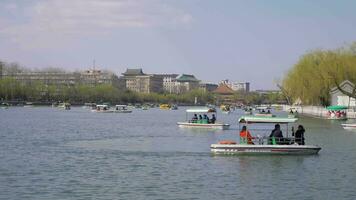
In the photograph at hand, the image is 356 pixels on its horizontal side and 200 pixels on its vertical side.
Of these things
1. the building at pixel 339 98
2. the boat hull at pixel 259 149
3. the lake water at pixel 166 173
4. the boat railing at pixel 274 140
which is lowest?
the lake water at pixel 166 173

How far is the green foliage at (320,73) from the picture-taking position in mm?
92375

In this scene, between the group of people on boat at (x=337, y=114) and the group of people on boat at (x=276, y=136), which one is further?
the group of people on boat at (x=337, y=114)

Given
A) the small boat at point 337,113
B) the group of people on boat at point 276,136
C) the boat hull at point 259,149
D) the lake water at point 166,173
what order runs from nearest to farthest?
the lake water at point 166,173, the boat hull at point 259,149, the group of people on boat at point 276,136, the small boat at point 337,113

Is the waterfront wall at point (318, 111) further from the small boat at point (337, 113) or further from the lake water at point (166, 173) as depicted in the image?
the lake water at point (166, 173)

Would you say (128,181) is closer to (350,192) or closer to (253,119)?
(350,192)

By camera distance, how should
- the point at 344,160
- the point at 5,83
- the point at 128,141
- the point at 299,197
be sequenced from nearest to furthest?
the point at 299,197 < the point at 344,160 < the point at 128,141 < the point at 5,83

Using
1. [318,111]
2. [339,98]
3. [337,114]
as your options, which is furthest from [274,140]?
[339,98]

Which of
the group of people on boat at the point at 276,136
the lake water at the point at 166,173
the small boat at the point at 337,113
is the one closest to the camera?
the lake water at the point at 166,173

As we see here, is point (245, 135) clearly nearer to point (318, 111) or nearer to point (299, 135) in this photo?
point (299, 135)

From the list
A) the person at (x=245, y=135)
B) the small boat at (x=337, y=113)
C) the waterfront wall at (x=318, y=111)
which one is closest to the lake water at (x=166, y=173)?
the person at (x=245, y=135)

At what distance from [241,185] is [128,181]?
14.6ft

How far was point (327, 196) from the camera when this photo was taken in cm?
2177

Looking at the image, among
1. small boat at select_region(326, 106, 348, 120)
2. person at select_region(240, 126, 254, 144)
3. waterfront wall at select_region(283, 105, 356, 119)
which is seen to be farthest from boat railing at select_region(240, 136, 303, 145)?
waterfront wall at select_region(283, 105, 356, 119)

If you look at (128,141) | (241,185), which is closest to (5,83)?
(128,141)
